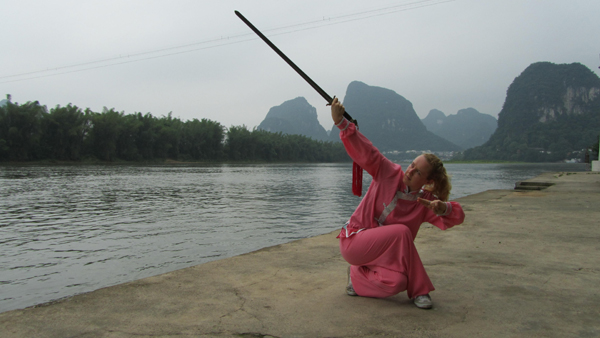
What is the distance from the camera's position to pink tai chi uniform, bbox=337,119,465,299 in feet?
8.66

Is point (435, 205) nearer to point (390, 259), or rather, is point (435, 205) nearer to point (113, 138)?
point (390, 259)

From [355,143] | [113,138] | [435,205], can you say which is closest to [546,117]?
[113,138]

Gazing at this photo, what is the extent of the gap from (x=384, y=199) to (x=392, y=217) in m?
0.14

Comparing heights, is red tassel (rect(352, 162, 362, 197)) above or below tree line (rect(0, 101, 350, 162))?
below

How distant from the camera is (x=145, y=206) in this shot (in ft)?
37.4

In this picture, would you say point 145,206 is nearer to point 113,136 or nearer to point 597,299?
point 597,299

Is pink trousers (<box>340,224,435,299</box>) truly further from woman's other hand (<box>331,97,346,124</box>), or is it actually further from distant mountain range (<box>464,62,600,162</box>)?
distant mountain range (<box>464,62,600,162</box>)

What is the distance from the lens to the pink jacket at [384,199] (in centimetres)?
260

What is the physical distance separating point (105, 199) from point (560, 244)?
12.4 metres

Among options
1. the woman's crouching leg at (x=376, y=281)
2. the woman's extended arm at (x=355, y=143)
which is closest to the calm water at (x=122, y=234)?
the woman's crouching leg at (x=376, y=281)

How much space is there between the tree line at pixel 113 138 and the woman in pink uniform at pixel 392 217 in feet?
168

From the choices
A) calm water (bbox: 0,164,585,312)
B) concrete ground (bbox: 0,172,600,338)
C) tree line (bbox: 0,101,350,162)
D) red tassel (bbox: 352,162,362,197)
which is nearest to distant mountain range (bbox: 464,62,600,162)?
tree line (bbox: 0,101,350,162)

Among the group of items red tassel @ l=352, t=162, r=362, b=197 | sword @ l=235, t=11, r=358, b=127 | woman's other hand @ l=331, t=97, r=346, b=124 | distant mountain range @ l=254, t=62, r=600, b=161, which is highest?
distant mountain range @ l=254, t=62, r=600, b=161

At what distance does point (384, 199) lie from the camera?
2744 mm
